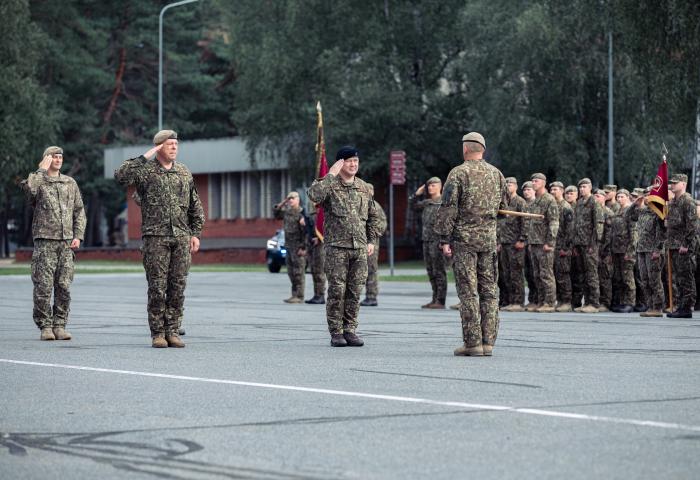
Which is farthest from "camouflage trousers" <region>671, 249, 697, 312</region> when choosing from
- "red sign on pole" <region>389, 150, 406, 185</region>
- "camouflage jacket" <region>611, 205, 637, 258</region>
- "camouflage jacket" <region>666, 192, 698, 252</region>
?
"red sign on pole" <region>389, 150, 406, 185</region>

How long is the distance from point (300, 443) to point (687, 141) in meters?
26.1

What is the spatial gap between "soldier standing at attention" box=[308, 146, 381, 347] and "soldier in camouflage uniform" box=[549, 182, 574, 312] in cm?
857

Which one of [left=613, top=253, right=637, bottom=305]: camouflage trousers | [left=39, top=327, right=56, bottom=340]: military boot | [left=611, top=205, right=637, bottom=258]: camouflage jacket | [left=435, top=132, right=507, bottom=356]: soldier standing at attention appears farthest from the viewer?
[left=613, top=253, right=637, bottom=305]: camouflage trousers

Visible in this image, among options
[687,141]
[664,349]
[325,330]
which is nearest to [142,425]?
[664,349]

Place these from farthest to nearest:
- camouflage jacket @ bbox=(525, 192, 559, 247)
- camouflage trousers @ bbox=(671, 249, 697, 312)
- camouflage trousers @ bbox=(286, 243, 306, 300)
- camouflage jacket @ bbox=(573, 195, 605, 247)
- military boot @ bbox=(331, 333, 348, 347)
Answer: camouflage trousers @ bbox=(286, 243, 306, 300)
camouflage jacket @ bbox=(573, 195, 605, 247)
camouflage jacket @ bbox=(525, 192, 559, 247)
camouflage trousers @ bbox=(671, 249, 697, 312)
military boot @ bbox=(331, 333, 348, 347)

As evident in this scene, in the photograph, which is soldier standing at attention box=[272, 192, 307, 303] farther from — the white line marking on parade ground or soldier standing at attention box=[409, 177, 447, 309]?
the white line marking on parade ground

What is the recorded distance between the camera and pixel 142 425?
29.2 feet

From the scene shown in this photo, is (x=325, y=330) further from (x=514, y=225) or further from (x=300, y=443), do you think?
(x=300, y=443)

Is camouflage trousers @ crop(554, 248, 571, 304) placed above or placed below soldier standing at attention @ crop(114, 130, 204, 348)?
below

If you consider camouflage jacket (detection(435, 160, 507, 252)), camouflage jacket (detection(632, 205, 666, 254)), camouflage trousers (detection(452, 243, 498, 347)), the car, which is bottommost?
the car

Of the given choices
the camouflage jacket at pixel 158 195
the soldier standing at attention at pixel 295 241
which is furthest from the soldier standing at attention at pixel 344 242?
the soldier standing at attention at pixel 295 241

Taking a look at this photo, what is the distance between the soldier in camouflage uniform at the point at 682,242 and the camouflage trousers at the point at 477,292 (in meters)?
7.31

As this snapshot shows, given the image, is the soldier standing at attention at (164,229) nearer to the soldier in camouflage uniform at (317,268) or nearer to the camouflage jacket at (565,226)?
the camouflage jacket at (565,226)

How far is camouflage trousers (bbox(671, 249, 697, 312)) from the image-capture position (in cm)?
2030
